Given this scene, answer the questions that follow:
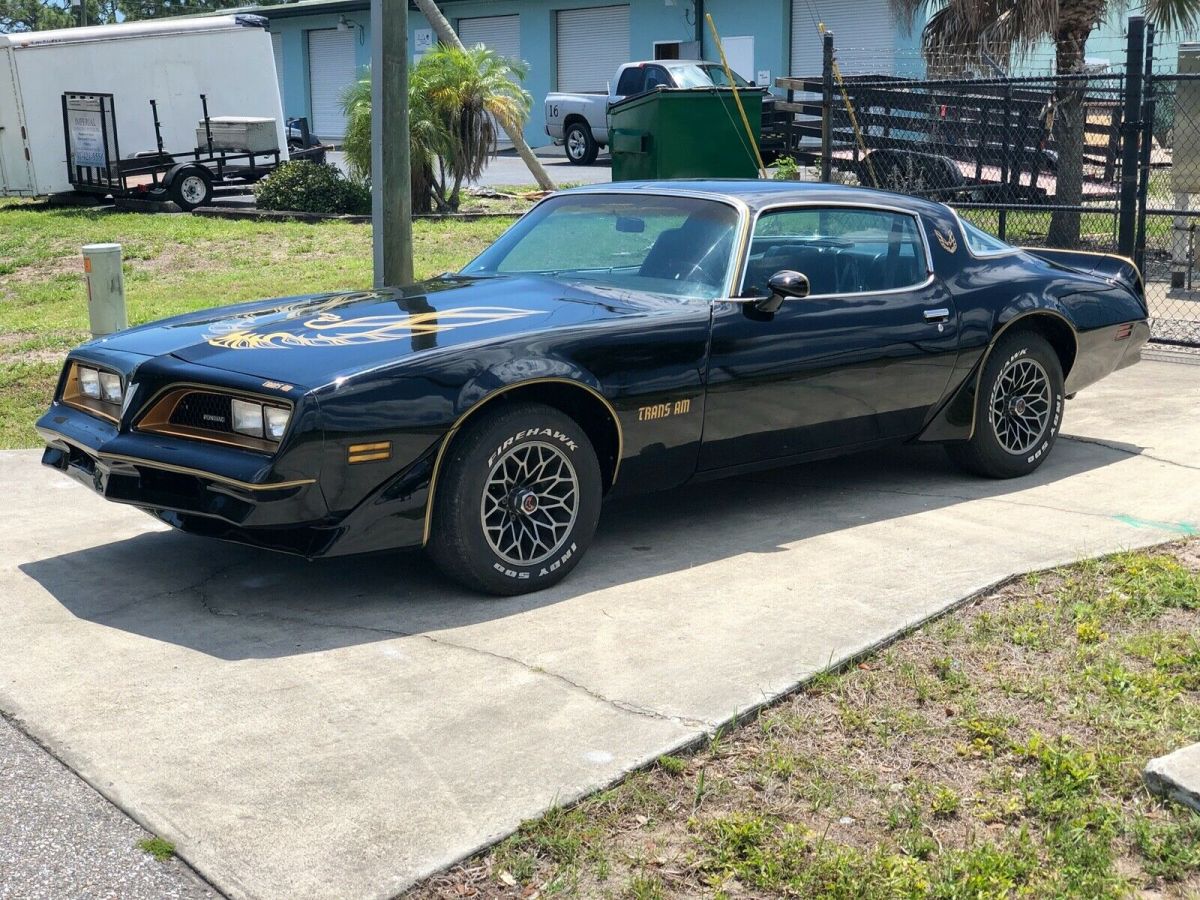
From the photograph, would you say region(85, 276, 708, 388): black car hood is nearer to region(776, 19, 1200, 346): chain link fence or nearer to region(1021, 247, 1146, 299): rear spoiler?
region(1021, 247, 1146, 299): rear spoiler

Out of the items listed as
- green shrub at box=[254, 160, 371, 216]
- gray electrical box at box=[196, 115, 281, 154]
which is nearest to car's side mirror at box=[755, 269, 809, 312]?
green shrub at box=[254, 160, 371, 216]

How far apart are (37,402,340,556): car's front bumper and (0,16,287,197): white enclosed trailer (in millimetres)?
17693

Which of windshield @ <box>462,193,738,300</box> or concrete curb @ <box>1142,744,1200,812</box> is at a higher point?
windshield @ <box>462,193,738,300</box>

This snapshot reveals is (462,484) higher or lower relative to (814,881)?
higher

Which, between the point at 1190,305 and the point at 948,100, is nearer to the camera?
the point at 1190,305

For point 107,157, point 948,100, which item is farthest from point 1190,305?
point 107,157

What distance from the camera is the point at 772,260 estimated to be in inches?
226

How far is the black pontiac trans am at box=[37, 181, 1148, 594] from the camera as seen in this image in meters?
4.57

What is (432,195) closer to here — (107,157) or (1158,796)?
(107,157)

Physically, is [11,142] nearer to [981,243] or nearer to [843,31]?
[843,31]

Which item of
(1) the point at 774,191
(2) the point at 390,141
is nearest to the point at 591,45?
(2) the point at 390,141

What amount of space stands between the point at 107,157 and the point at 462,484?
1758 centimetres

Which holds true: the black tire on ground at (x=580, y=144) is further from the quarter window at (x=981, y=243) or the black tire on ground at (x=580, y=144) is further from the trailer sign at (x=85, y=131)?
the quarter window at (x=981, y=243)

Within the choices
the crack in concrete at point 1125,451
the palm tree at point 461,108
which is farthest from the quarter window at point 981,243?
the palm tree at point 461,108
